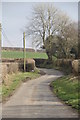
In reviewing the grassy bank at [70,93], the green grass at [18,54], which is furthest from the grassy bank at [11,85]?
the green grass at [18,54]

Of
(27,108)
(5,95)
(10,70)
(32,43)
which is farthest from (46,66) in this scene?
(27,108)

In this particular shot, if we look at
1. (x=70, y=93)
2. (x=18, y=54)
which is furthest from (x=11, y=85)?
(x=18, y=54)

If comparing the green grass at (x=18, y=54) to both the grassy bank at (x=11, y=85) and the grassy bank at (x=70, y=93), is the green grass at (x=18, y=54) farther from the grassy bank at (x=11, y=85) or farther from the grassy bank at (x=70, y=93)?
the grassy bank at (x=70, y=93)

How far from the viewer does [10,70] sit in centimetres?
3575

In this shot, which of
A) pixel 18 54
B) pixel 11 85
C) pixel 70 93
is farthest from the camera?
pixel 18 54

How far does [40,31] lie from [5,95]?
132 ft

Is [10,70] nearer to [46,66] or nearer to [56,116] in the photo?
[46,66]

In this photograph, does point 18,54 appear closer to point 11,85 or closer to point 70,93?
point 11,85

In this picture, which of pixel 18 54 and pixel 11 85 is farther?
pixel 18 54

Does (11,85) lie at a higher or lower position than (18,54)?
lower

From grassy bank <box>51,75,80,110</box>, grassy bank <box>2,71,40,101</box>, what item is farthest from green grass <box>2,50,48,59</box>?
grassy bank <box>51,75,80,110</box>

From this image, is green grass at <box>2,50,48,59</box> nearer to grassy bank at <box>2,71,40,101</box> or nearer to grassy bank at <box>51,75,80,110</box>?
grassy bank at <box>2,71,40,101</box>

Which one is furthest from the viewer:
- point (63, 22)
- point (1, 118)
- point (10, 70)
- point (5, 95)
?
point (63, 22)

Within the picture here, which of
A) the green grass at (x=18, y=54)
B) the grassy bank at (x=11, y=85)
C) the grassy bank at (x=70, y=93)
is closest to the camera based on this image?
the grassy bank at (x=70, y=93)
